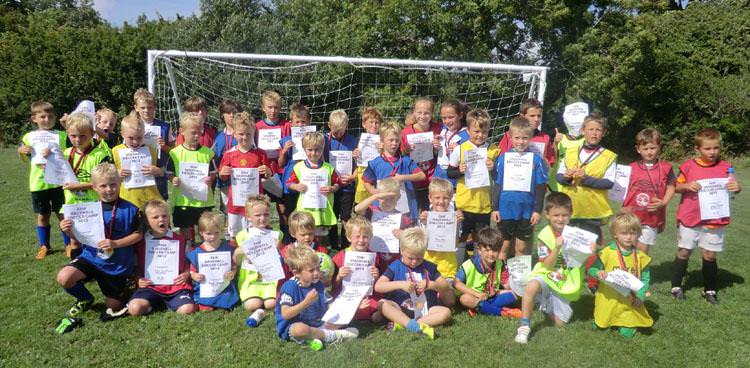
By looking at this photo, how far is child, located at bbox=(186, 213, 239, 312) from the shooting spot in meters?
4.75

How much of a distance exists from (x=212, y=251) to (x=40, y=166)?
2.68 metres

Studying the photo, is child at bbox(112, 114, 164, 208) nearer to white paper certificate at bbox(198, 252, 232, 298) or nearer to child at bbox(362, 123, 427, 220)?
white paper certificate at bbox(198, 252, 232, 298)

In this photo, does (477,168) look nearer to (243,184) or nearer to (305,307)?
(305,307)

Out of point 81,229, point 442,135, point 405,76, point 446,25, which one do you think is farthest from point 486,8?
point 81,229

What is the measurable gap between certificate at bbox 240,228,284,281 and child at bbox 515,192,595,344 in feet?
7.47

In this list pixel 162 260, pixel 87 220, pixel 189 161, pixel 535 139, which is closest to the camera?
pixel 87 220

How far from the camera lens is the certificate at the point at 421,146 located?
565 centimetres

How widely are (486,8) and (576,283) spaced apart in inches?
615

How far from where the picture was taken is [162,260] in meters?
4.78

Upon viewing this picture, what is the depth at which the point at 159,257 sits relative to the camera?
477 centimetres

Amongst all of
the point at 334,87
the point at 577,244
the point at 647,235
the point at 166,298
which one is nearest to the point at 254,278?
the point at 166,298

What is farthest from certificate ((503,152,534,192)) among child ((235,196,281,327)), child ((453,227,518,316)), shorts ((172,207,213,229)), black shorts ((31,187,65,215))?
black shorts ((31,187,65,215))

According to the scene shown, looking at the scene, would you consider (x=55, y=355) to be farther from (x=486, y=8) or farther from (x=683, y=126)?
(x=683, y=126)

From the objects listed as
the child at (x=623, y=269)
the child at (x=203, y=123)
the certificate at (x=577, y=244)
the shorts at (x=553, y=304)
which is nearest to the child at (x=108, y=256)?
the child at (x=203, y=123)
